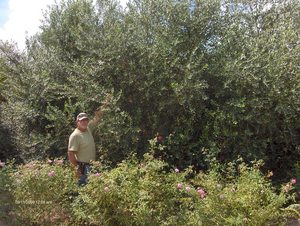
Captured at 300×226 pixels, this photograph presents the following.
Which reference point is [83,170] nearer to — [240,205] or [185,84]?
[185,84]

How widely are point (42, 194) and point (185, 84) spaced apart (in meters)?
2.68

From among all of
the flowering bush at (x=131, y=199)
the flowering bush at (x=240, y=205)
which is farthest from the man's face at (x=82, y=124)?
the flowering bush at (x=240, y=205)

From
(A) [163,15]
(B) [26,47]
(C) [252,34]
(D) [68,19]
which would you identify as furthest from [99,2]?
(C) [252,34]

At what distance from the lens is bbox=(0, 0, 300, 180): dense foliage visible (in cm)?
672

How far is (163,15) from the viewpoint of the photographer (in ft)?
23.7

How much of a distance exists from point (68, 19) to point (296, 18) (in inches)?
183

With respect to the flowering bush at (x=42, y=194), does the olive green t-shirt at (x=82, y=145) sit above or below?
above

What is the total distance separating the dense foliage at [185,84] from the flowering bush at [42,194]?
1.61m

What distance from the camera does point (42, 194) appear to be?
533 cm

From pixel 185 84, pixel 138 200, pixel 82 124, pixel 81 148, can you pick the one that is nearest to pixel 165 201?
pixel 138 200

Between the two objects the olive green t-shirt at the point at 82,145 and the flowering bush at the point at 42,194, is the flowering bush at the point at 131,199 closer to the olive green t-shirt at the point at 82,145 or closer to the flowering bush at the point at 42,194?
the flowering bush at the point at 42,194

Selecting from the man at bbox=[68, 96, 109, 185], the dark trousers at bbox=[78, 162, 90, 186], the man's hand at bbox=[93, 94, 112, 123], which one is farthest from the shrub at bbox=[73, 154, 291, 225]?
the man's hand at bbox=[93, 94, 112, 123]

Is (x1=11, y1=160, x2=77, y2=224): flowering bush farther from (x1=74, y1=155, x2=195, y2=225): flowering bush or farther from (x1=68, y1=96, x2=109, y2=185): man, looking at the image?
(x1=68, y1=96, x2=109, y2=185): man

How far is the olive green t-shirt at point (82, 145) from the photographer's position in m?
6.17
